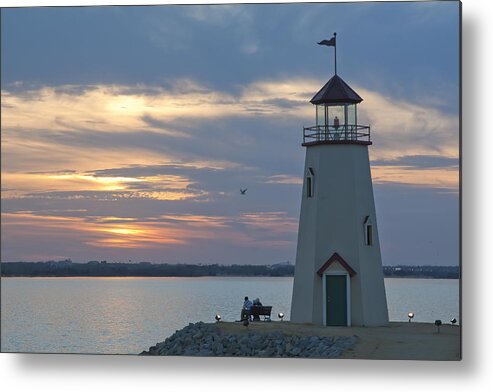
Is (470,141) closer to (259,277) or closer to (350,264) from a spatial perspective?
(350,264)

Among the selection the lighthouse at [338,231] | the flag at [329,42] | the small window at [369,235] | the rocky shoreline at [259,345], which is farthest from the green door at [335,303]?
the flag at [329,42]

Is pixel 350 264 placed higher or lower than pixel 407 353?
higher

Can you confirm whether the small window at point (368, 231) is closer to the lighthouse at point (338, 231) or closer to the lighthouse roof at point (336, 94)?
the lighthouse at point (338, 231)

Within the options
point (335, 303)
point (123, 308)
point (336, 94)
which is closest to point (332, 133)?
point (336, 94)

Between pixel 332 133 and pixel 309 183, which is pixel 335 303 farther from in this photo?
pixel 332 133

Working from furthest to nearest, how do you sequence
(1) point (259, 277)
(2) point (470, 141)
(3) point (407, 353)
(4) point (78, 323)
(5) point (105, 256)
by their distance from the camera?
(4) point (78, 323)
(1) point (259, 277)
(5) point (105, 256)
(3) point (407, 353)
(2) point (470, 141)

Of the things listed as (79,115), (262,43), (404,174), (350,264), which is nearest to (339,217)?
(350,264)

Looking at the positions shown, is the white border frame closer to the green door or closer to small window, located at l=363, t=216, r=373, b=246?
the green door
